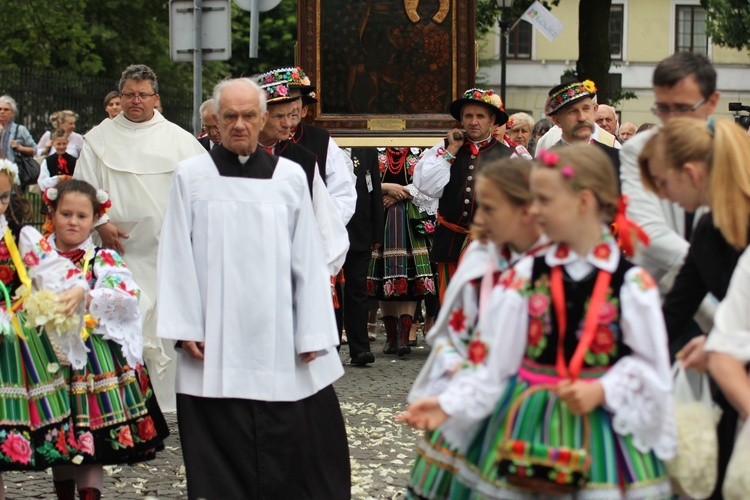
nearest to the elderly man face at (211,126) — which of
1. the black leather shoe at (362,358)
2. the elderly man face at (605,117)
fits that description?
the black leather shoe at (362,358)

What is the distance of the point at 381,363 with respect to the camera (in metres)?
11.2

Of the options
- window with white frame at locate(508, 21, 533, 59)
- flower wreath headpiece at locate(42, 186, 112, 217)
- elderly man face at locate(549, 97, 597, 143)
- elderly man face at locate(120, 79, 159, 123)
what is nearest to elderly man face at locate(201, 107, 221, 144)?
elderly man face at locate(120, 79, 159, 123)

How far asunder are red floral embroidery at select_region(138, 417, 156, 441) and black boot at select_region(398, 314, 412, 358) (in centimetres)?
535

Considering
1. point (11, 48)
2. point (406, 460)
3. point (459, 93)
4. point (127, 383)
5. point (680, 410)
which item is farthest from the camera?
point (11, 48)

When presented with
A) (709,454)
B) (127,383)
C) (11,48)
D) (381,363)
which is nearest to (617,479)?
(709,454)

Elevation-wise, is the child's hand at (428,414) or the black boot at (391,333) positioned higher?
the child's hand at (428,414)

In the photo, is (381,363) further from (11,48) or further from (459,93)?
(11,48)

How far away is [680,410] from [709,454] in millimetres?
182

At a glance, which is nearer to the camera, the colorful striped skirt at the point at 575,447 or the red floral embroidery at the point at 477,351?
the colorful striped skirt at the point at 575,447

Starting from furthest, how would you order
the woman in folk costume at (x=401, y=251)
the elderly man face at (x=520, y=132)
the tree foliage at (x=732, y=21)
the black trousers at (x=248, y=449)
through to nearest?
the tree foliage at (x=732, y=21), the elderly man face at (x=520, y=132), the woman in folk costume at (x=401, y=251), the black trousers at (x=248, y=449)

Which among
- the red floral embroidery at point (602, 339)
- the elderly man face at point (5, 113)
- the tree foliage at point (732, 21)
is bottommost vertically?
the red floral embroidery at point (602, 339)

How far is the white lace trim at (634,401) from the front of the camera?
3912 millimetres

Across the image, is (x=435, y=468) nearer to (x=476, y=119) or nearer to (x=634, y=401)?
(x=634, y=401)

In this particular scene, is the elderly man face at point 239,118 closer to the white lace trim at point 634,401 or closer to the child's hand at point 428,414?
the child's hand at point 428,414
